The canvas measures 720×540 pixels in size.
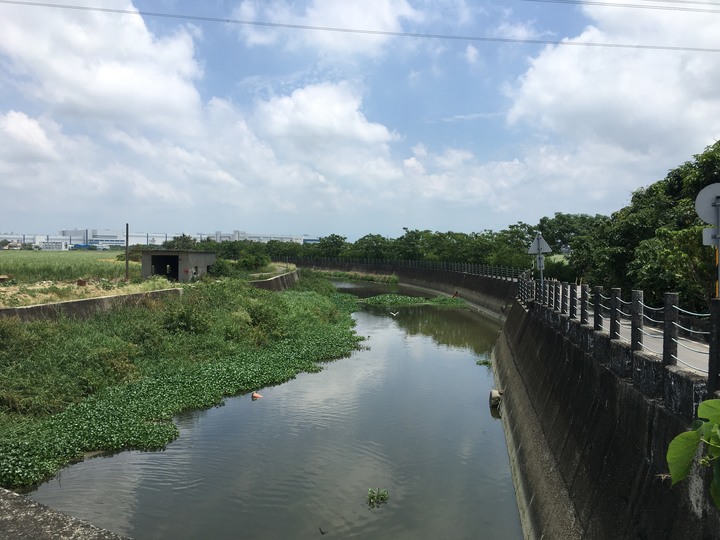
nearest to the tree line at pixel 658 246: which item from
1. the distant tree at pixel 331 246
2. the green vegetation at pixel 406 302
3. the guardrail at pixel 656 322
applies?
the guardrail at pixel 656 322

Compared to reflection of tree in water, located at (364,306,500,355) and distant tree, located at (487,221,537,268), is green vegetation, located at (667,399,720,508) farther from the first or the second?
distant tree, located at (487,221,537,268)

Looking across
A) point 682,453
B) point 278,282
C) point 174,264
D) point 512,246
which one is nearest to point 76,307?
point 682,453

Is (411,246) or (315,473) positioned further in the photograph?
(411,246)

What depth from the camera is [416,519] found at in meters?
10.4

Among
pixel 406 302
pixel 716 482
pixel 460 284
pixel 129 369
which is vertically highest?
pixel 716 482

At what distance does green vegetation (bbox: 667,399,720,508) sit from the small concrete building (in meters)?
41.1

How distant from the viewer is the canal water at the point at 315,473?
33.5 ft

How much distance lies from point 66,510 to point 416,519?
6.72 meters

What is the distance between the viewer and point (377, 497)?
36.3ft

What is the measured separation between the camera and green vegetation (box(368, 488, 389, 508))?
1089 cm

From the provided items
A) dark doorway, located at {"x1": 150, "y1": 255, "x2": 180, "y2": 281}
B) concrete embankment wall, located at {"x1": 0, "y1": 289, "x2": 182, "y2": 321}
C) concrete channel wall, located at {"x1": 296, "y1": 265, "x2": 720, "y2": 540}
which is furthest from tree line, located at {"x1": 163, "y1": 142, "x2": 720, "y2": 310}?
dark doorway, located at {"x1": 150, "y1": 255, "x2": 180, "y2": 281}

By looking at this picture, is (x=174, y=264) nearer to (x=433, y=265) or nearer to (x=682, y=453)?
(x=433, y=265)

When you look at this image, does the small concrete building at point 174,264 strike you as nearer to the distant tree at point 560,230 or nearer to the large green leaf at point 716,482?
the large green leaf at point 716,482

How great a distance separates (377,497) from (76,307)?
603 inches
